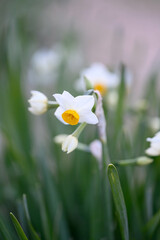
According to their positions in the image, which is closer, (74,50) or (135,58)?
(135,58)

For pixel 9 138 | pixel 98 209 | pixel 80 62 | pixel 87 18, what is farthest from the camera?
pixel 87 18

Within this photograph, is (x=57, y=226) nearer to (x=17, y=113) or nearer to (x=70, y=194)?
(x=70, y=194)


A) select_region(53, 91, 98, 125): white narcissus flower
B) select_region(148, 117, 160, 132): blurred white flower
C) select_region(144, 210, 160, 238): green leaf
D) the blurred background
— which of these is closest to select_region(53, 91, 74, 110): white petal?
select_region(53, 91, 98, 125): white narcissus flower

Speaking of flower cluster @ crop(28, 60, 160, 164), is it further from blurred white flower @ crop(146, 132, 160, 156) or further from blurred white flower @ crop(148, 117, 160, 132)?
blurred white flower @ crop(148, 117, 160, 132)

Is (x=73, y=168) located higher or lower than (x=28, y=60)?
lower

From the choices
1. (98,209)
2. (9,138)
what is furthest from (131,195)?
(9,138)

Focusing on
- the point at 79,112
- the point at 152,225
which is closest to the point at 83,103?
the point at 79,112
